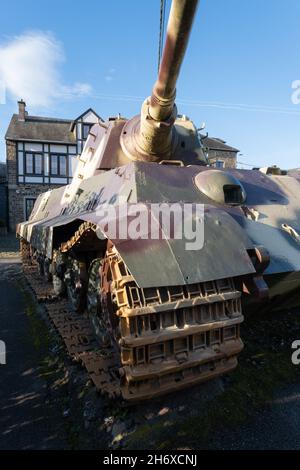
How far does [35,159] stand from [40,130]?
2351 mm

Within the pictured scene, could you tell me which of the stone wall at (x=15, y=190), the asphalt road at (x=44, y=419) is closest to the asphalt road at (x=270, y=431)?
the asphalt road at (x=44, y=419)

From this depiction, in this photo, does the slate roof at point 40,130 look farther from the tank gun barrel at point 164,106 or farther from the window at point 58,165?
the tank gun barrel at point 164,106

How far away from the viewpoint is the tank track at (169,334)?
274 cm

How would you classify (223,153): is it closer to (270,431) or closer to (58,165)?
(58,165)

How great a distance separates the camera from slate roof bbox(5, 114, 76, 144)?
25.1m

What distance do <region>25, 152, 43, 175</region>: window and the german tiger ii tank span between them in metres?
21.2

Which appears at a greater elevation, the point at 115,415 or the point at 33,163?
the point at 115,415

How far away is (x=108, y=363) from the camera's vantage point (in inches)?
140

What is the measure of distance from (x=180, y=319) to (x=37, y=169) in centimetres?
2434

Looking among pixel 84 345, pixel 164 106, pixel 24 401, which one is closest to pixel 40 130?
pixel 164 106

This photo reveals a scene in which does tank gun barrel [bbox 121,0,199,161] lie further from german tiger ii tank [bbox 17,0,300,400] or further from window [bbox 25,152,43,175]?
window [bbox 25,152,43,175]

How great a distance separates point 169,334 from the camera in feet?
9.05

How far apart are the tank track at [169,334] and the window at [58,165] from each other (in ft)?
76.9

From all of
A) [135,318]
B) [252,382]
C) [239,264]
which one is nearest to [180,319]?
[135,318]
